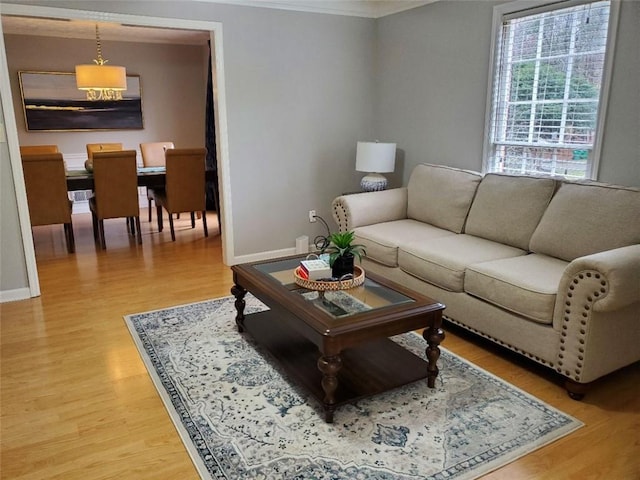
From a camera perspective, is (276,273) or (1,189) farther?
(1,189)

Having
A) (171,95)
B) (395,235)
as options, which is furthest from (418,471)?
(171,95)

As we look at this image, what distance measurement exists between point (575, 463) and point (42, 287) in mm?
3752

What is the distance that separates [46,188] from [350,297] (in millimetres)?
3551

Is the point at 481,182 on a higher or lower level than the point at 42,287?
higher

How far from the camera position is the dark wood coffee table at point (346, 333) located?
81.5 inches

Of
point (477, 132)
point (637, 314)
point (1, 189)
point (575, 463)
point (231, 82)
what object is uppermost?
point (231, 82)

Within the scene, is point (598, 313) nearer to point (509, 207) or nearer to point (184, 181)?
point (509, 207)

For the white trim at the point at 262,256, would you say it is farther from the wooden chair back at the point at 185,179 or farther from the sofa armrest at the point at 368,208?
the wooden chair back at the point at 185,179

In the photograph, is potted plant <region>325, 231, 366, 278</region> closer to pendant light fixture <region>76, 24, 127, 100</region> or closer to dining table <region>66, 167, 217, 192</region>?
dining table <region>66, 167, 217, 192</region>

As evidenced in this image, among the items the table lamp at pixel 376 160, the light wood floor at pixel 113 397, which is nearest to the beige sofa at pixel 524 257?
the light wood floor at pixel 113 397

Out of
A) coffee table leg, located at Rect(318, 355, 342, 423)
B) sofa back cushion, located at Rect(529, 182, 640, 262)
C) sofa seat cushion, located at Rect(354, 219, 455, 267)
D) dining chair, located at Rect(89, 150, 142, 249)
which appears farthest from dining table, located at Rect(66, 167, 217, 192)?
coffee table leg, located at Rect(318, 355, 342, 423)

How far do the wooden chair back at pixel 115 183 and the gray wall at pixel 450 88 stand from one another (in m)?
2.55

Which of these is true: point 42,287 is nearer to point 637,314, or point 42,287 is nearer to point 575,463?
point 575,463

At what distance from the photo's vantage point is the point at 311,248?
4801 mm
